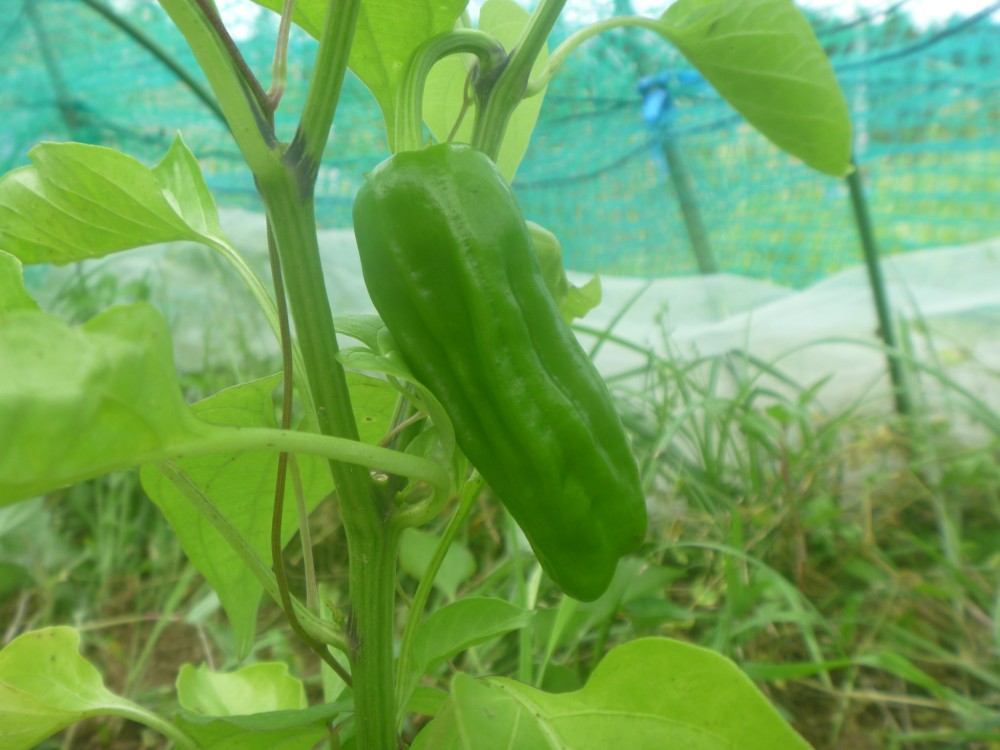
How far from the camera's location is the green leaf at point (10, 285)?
0.34 metres

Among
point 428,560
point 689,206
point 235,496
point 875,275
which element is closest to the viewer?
point 235,496

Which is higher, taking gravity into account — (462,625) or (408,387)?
(408,387)

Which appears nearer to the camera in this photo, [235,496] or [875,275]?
[235,496]

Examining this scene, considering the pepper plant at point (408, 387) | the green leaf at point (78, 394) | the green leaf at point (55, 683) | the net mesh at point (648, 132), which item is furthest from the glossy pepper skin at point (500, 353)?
the net mesh at point (648, 132)

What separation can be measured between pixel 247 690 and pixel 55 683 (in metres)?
0.11

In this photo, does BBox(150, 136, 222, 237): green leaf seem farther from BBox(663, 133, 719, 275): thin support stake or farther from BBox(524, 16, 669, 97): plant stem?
BBox(663, 133, 719, 275): thin support stake

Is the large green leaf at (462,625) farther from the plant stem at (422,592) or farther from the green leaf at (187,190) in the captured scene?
the green leaf at (187,190)

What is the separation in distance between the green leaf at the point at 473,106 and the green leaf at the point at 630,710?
0.84 ft

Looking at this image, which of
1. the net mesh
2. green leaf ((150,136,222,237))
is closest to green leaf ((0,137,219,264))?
green leaf ((150,136,222,237))

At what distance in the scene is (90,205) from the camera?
38 cm

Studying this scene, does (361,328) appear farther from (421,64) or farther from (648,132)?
(648,132)

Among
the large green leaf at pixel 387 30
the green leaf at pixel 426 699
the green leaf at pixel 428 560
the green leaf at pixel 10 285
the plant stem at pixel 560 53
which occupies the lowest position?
the green leaf at pixel 428 560

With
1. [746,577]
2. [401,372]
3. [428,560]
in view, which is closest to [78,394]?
[401,372]

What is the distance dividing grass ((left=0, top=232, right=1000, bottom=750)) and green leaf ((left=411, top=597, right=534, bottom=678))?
6.2 inches
